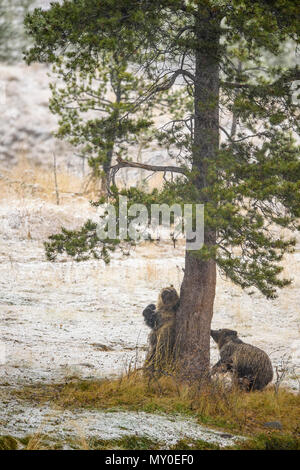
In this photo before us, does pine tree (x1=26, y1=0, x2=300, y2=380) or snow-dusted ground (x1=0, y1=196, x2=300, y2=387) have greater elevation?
pine tree (x1=26, y1=0, x2=300, y2=380)

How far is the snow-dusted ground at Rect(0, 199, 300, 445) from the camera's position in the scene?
592 cm

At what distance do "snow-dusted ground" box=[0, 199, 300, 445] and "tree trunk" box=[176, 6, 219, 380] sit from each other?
803mm

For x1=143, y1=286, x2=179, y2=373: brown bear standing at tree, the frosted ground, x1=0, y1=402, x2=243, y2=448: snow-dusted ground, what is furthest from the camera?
x1=143, y1=286, x2=179, y2=373: brown bear standing at tree

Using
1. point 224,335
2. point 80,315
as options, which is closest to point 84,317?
point 80,315

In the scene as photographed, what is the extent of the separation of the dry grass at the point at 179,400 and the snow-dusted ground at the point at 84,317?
1.23 ft

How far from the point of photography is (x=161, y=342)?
8375 millimetres

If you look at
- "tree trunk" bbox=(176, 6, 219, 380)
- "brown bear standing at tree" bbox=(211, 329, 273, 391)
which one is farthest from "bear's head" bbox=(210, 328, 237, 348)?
"tree trunk" bbox=(176, 6, 219, 380)

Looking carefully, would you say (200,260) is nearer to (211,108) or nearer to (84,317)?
(211,108)

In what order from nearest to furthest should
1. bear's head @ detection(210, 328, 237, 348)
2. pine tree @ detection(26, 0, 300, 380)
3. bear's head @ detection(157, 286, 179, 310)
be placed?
1. pine tree @ detection(26, 0, 300, 380)
2. bear's head @ detection(157, 286, 179, 310)
3. bear's head @ detection(210, 328, 237, 348)

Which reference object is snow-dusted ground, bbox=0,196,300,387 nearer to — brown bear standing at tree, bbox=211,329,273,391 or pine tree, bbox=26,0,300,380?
brown bear standing at tree, bbox=211,329,273,391

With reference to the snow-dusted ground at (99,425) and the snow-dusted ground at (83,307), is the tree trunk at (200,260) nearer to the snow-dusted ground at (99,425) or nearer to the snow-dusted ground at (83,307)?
the snow-dusted ground at (83,307)
